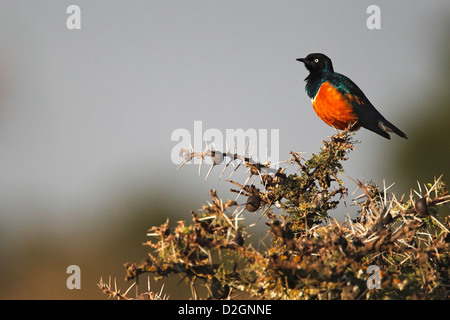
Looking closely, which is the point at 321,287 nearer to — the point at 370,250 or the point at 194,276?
the point at 370,250

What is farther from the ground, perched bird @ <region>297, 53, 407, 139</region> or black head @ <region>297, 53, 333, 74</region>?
black head @ <region>297, 53, 333, 74</region>

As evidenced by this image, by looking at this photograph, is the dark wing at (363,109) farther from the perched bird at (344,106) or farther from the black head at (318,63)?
the black head at (318,63)

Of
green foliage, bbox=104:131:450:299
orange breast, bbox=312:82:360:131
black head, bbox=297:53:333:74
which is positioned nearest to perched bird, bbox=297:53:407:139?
orange breast, bbox=312:82:360:131

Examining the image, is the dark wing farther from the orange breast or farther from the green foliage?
the green foliage

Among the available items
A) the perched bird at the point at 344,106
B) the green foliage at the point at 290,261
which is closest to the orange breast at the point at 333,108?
the perched bird at the point at 344,106

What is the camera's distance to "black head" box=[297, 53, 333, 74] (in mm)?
9844

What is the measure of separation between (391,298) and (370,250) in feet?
1.03

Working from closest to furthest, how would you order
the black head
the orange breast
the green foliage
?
the green foliage
the orange breast
the black head

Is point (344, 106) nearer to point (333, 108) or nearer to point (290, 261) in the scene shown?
point (333, 108)

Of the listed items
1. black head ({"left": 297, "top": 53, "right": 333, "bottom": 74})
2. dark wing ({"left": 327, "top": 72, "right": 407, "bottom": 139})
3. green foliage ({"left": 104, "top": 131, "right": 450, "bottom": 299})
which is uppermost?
black head ({"left": 297, "top": 53, "right": 333, "bottom": 74})

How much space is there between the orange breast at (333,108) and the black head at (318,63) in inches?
32.3

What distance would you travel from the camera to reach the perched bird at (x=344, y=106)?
875cm

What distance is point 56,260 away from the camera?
22406 mm

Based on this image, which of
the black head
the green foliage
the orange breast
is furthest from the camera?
the black head
